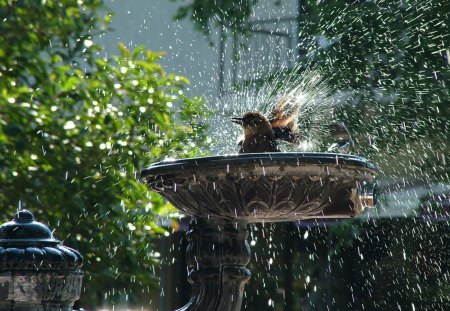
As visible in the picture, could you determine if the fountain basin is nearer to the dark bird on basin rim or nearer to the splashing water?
the dark bird on basin rim

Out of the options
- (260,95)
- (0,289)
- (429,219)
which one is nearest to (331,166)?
(0,289)

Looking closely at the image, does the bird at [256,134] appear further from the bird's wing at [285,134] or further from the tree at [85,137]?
the tree at [85,137]

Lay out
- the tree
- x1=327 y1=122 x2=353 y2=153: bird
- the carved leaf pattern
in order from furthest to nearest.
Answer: the tree < x1=327 y1=122 x2=353 y2=153: bird < the carved leaf pattern

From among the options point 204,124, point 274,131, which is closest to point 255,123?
point 274,131

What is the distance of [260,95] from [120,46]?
234 centimetres

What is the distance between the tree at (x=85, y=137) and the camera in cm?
606

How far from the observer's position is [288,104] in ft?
13.5

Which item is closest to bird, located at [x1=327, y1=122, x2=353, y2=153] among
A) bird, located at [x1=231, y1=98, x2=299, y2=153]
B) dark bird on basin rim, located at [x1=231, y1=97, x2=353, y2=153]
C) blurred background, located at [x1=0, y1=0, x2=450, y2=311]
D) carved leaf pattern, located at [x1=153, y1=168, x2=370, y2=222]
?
dark bird on basin rim, located at [x1=231, y1=97, x2=353, y2=153]

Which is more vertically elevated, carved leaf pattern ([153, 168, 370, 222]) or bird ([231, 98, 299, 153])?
bird ([231, 98, 299, 153])

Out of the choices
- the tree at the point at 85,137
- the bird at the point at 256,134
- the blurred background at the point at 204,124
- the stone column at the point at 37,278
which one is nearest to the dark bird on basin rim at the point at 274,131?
the bird at the point at 256,134

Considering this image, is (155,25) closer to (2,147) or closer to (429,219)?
(429,219)

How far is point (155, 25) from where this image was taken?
10.2m

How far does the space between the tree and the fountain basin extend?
98.3 inches

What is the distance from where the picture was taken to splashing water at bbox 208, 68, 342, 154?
5.48 meters
